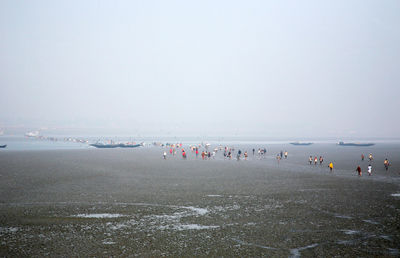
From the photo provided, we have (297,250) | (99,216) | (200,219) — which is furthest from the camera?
(99,216)

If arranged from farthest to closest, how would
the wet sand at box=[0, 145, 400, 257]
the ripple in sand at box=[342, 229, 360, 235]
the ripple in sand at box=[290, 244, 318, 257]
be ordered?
the ripple in sand at box=[342, 229, 360, 235] → the wet sand at box=[0, 145, 400, 257] → the ripple in sand at box=[290, 244, 318, 257]

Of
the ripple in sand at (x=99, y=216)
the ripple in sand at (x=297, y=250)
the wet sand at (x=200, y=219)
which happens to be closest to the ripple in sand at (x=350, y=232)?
the wet sand at (x=200, y=219)

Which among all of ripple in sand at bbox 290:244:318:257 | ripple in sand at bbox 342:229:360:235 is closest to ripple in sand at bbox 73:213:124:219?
ripple in sand at bbox 290:244:318:257

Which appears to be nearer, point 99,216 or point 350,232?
point 350,232

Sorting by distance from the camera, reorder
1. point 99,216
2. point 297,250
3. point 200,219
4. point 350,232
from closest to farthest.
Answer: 1. point 297,250
2. point 350,232
3. point 200,219
4. point 99,216

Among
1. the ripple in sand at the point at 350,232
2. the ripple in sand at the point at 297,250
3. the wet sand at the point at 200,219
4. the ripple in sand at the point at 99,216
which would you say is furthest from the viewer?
the ripple in sand at the point at 99,216

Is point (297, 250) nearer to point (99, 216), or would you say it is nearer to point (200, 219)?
point (200, 219)

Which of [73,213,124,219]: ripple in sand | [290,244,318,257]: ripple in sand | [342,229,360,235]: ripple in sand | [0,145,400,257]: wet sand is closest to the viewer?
[290,244,318,257]: ripple in sand

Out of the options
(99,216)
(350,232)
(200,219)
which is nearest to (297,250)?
(350,232)

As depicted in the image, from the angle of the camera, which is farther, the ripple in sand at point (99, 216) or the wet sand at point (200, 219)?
the ripple in sand at point (99, 216)

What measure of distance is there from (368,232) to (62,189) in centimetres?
2601

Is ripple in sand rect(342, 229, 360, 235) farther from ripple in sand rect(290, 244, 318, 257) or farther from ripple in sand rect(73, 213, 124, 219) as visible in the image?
ripple in sand rect(73, 213, 124, 219)

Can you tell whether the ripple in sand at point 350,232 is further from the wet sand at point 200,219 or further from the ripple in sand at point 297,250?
the ripple in sand at point 297,250

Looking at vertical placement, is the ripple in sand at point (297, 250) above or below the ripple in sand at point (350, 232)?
below
